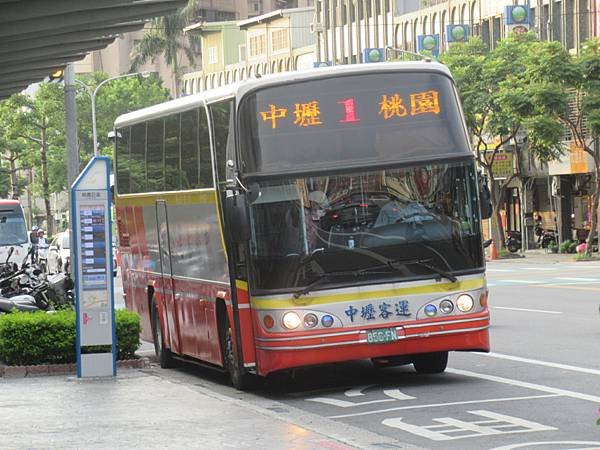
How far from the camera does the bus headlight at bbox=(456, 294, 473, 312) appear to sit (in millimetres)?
15578

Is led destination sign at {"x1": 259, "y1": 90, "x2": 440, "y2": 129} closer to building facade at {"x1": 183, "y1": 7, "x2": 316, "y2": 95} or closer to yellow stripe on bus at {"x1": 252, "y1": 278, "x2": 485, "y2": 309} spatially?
yellow stripe on bus at {"x1": 252, "y1": 278, "x2": 485, "y2": 309}

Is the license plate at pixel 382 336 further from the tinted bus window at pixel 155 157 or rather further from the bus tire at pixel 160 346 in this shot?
the bus tire at pixel 160 346

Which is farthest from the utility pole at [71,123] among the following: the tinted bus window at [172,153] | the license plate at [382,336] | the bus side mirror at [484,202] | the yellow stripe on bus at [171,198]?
the license plate at [382,336]

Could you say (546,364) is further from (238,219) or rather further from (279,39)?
(279,39)

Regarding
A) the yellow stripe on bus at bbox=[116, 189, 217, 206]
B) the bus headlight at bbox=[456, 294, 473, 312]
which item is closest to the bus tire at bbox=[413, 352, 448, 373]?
the bus headlight at bbox=[456, 294, 473, 312]

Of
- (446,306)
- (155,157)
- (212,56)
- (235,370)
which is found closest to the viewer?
(446,306)

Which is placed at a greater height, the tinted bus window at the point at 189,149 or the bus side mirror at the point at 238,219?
the tinted bus window at the point at 189,149

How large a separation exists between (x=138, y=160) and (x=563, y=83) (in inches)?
1353

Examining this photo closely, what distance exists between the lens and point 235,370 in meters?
16.5

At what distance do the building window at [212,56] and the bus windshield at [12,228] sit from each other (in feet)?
215

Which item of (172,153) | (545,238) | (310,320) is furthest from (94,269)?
(545,238)

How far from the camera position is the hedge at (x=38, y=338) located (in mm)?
18500

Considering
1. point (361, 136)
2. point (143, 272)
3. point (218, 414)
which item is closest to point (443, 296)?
point (361, 136)

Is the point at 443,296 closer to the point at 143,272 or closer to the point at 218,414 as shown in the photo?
the point at 218,414
